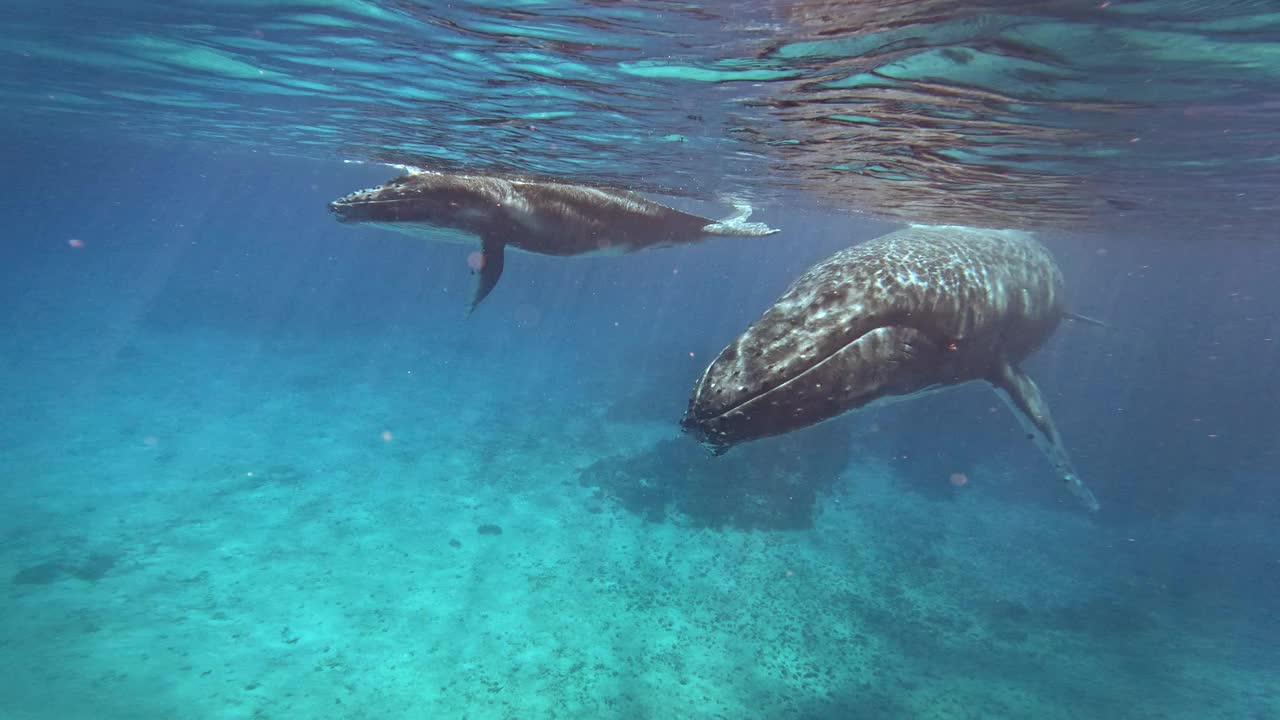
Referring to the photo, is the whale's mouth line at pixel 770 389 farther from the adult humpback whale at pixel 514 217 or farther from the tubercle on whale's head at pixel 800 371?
the adult humpback whale at pixel 514 217

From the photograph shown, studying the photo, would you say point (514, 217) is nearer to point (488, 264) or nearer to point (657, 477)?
point (488, 264)

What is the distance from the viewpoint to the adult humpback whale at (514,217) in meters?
8.35

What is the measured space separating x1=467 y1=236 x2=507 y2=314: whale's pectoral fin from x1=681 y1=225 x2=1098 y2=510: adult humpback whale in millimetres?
5091

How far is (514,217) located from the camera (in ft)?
29.5

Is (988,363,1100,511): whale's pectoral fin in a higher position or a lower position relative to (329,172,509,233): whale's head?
lower

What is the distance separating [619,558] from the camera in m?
16.5

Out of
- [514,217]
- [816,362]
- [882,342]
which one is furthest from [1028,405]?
[514,217]

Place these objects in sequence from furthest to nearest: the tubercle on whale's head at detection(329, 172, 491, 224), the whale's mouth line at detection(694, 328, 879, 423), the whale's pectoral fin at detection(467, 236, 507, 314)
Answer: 1. the whale's pectoral fin at detection(467, 236, 507, 314)
2. the tubercle on whale's head at detection(329, 172, 491, 224)
3. the whale's mouth line at detection(694, 328, 879, 423)

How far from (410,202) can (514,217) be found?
1.55 m

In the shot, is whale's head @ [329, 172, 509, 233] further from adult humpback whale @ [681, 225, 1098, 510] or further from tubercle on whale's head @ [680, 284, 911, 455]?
tubercle on whale's head @ [680, 284, 911, 455]

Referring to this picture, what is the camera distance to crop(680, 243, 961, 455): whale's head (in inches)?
145

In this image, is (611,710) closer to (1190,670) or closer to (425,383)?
(1190,670)

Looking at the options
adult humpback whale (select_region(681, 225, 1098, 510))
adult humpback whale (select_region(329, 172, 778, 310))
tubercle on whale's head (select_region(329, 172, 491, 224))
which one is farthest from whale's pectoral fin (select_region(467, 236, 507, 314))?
adult humpback whale (select_region(681, 225, 1098, 510))

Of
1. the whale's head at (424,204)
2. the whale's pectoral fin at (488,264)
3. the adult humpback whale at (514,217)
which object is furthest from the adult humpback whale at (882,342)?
the whale's head at (424,204)
